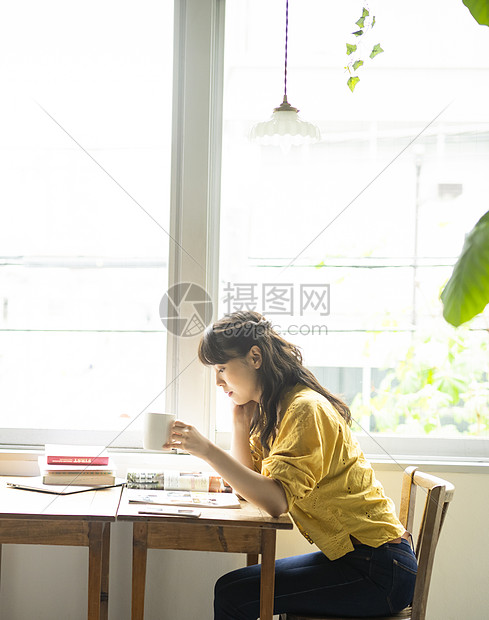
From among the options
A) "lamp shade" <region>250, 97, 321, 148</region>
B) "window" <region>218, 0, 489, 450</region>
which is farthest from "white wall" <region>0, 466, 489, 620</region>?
"lamp shade" <region>250, 97, 321, 148</region>

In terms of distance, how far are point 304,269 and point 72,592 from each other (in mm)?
1237

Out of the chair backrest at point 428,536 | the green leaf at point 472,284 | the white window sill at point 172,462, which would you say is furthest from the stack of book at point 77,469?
the green leaf at point 472,284

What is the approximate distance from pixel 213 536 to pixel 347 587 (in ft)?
1.05

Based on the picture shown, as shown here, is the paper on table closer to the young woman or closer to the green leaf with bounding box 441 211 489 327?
the young woman

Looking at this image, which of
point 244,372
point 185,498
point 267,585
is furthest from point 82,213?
point 267,585

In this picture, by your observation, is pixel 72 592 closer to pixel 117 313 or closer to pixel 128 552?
pixel 128 552

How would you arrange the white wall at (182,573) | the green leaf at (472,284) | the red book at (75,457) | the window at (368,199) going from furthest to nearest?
1. the window at (368,199)
2. the white wall at (182,573)
3. the red book at (75,457)
4. the green leaf at (472,284)

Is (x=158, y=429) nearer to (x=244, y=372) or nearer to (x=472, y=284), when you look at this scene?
(x=244, y=372)

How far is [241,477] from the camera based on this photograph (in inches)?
60.2

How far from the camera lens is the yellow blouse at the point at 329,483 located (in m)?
1.52

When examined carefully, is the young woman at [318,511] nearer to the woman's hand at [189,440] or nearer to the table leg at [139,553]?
the woman's hand at [189,440]

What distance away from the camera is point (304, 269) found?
7.29 feet

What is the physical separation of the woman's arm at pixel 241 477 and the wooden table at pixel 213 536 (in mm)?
51

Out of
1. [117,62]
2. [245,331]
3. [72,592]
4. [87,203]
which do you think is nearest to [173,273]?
[87,203]
